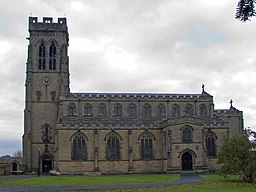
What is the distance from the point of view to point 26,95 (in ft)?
252

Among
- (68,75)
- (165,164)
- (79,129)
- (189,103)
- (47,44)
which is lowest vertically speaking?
(165,164)

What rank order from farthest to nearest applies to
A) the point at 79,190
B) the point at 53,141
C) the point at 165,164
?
the point at 53,141
the point at 165,164
the point at 79,190

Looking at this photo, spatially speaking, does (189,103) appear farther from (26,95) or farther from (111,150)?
(26,95)

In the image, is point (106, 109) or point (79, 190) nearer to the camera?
point (79, 190)

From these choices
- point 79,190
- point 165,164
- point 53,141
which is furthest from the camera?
point 53,141

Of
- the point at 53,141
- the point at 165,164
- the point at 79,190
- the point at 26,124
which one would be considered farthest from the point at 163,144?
the point at 79,190

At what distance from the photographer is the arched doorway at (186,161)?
64750mm

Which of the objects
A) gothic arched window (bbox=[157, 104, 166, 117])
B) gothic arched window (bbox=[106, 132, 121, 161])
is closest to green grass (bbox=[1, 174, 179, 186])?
gothic arched window (bbox=[106, 132, 121, 161])

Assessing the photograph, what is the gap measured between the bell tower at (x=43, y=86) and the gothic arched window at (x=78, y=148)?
731 cm

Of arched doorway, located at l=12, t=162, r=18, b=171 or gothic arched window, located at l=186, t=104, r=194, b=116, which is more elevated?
gothic arched window, located at l=186, t=104, r=194, b=116

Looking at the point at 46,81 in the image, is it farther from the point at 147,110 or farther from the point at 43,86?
the point at 147,110

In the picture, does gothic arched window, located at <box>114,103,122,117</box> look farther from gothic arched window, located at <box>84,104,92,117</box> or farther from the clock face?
the clock face

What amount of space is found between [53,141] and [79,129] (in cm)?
955

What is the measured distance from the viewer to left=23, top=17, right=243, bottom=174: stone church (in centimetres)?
6512
